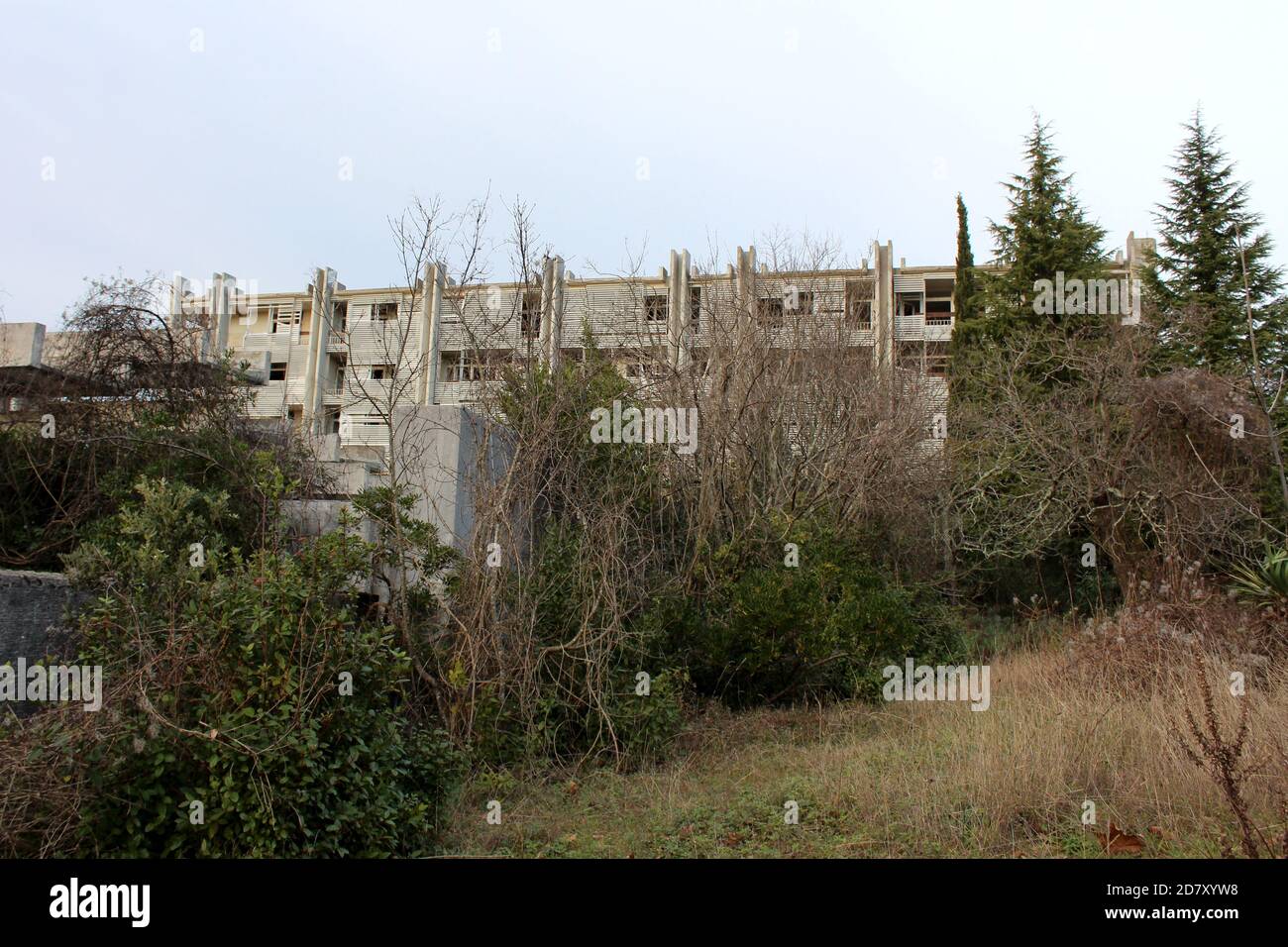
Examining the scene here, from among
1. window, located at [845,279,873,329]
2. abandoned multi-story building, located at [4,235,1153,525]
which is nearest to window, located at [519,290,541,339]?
abandoned multi-story building, located at [4,235,1153,525]

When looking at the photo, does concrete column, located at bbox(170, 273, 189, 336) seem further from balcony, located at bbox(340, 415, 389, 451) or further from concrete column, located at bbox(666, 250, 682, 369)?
concrete column, located at bbox(666, 250, 682, 369)

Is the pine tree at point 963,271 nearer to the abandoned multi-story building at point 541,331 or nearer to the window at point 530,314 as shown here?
the abandoned multi-story building at point 541,331

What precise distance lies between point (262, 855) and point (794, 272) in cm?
1147

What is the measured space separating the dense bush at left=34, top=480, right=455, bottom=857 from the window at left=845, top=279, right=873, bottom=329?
32.4 feet

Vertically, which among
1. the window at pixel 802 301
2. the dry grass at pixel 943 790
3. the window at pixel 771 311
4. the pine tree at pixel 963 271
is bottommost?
the dry grass at pixel 943 790

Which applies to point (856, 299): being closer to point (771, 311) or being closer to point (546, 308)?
point (771, 311)

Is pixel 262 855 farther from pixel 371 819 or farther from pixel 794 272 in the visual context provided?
pixel 794 272

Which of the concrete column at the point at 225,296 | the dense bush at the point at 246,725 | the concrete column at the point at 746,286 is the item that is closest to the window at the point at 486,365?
the dense bush at the point at 246,725

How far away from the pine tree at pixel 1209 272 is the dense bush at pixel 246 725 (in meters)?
14.0

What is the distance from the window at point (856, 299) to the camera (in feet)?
46.0

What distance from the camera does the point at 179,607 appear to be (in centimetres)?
589

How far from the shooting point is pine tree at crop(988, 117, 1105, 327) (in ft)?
58.0

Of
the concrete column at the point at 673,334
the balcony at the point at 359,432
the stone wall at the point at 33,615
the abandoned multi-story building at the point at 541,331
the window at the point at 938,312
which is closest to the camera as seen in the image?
the stone wall at the point at 33,615

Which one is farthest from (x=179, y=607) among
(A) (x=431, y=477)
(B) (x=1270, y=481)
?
(B) (x=1270, y=481)
